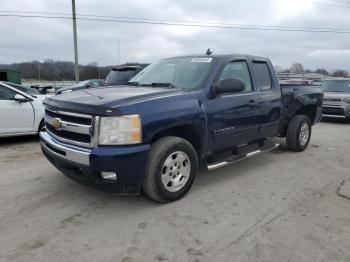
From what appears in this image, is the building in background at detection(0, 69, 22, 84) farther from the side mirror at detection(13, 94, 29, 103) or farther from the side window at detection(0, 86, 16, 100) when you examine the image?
the side mirror at detection(13, 94, 29, 103)

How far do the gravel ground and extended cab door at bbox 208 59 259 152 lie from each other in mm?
632

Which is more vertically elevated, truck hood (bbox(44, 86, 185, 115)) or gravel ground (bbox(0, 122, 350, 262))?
truck hood (bbox(44, 86, 185, 115))

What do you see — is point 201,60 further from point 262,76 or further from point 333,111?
point 333,111

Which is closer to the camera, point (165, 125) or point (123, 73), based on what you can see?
point (165, 125)

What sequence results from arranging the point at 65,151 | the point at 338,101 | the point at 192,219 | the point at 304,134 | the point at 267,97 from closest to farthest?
the point at 192,219
the point at 65,151
the point at 267,97
the point at 304,134
the point at 338,101

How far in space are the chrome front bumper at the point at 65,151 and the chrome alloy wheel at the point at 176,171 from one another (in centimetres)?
91

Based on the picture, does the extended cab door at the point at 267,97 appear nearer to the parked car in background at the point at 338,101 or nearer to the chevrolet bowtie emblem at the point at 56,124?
the chevrolet bowtie emblem at the point at 56,124

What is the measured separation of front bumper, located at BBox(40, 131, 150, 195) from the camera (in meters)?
3.69

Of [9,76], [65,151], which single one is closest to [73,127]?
[65,151]

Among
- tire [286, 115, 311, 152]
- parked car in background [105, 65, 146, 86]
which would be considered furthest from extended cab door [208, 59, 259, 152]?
parked car in background [105, 65, 146, 86]

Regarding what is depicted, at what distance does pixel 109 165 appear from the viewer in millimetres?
3695

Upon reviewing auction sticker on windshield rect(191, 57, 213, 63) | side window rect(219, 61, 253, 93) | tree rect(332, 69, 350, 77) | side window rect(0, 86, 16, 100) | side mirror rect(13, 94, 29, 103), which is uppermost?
auction sticker on windshield rect(191, 57, 213, 63)

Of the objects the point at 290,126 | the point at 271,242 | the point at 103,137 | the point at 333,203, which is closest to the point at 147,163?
the point at 103,137

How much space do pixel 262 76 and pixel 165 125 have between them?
2.55 m
